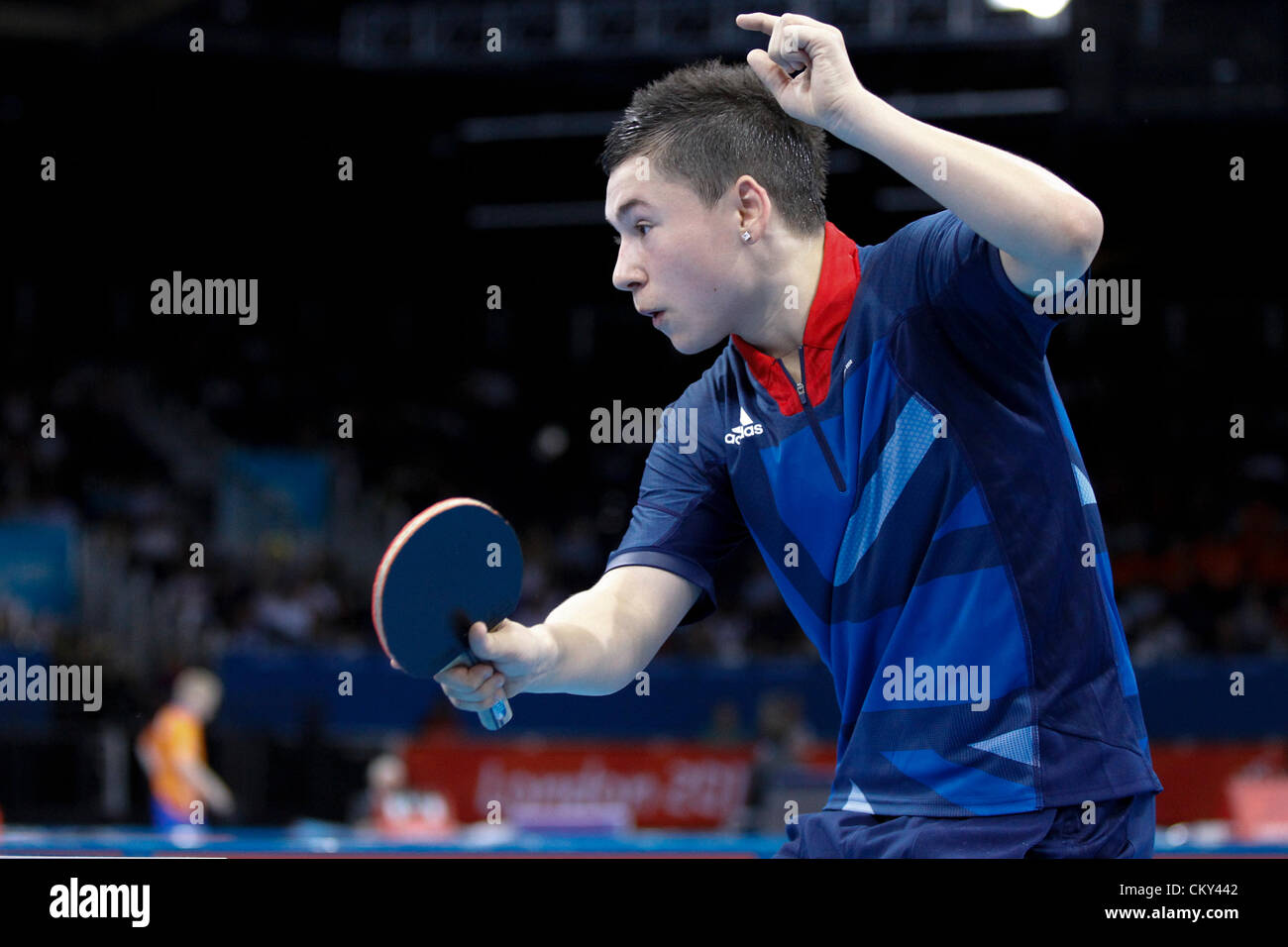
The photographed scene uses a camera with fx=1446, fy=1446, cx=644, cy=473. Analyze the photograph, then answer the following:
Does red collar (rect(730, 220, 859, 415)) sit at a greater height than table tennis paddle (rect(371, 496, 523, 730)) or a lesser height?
greater

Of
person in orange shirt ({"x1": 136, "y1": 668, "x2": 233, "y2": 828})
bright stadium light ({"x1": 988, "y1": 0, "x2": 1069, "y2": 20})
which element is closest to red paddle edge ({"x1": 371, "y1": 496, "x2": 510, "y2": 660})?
person in orange shirt ({"x1": 136, "y1": 668, "x2": 233, "y2": 828})

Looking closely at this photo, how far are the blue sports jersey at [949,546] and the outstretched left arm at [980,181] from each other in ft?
0.33

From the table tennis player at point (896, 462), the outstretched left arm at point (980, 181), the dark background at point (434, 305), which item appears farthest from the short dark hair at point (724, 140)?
the dark background at point (434, 305)

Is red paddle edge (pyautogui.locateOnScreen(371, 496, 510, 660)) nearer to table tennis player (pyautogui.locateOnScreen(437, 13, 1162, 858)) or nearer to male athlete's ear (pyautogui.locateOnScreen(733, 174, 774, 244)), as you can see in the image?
table tennis player (pyautogui.locateOnScreen(437, 13, 1162, 858))

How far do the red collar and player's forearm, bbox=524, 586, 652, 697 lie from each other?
0.46 metres

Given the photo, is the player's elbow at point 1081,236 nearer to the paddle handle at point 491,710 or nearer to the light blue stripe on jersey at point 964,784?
the light blue stripe on jersey at point 964,784

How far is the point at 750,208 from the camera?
2.38m

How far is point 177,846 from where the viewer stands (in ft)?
17.0

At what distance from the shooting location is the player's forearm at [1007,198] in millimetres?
1956

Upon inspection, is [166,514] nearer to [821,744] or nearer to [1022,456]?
[821,744]

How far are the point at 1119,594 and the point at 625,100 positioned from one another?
645 centimetres

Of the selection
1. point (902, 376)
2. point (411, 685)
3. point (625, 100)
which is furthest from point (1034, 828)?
point (625, 100)

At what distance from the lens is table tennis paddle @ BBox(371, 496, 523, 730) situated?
6.84ft
